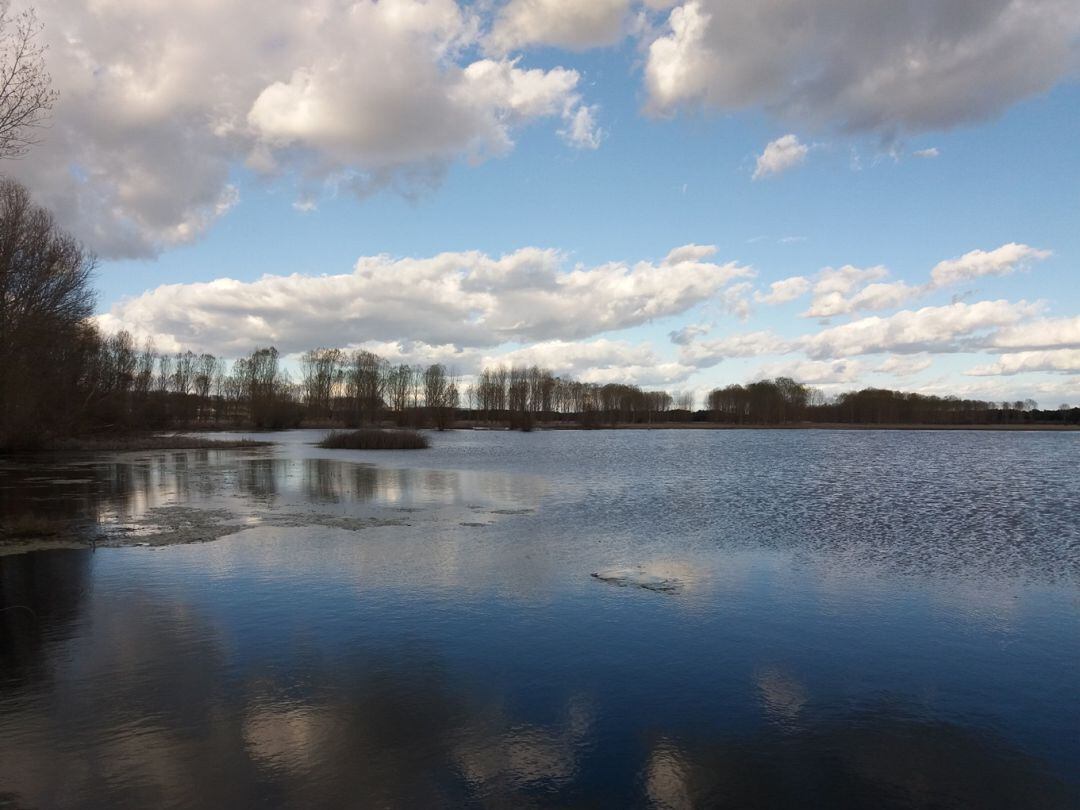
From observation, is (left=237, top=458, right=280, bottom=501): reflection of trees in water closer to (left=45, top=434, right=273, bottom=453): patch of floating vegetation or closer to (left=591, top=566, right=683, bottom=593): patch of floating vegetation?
(left=591, top=566, right=683, bottom=593): patch of floating vegetation

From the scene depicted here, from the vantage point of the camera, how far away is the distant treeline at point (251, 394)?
26.3m

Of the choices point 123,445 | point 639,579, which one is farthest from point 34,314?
point 123,445

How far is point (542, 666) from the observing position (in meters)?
7.15

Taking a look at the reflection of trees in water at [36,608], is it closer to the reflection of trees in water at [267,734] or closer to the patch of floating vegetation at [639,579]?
the reflection of trees in water at [267,734]

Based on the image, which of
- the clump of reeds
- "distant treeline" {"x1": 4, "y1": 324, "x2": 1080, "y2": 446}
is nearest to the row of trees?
"distant treeline" {"x1": 4, "y1": 324, "x2": 1080, "y2": 446}

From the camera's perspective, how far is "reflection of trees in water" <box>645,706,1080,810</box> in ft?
15.5

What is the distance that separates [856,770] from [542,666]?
10.1 feet

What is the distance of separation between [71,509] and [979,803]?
2016cm

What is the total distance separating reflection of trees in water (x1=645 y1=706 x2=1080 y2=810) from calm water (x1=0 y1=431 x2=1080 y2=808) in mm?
23

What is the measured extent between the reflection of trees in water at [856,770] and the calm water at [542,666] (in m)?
0.02

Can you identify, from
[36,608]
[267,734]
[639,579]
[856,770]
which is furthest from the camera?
[639,579]

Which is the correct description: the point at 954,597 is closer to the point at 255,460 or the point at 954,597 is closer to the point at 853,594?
the point at 853,594

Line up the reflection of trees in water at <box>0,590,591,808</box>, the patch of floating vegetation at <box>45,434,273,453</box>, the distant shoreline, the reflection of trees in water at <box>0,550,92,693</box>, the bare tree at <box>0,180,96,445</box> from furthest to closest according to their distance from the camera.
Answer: the distant shoreline
the patch of floating vegetation at <box>45,434,273,453</box>
the bare tree at <box>0,180,96,445</box>
the reflection of trees in water at <box>0,550,92,693</box>
the reflection of trees in water at <box>0,590,591,808</box>

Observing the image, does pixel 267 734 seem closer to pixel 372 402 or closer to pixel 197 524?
pixel 197 524
